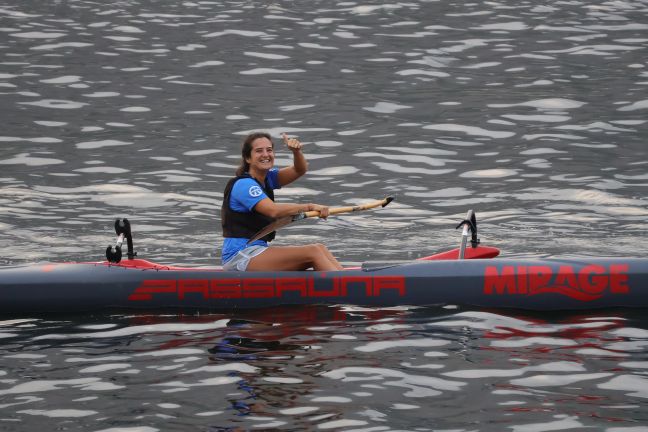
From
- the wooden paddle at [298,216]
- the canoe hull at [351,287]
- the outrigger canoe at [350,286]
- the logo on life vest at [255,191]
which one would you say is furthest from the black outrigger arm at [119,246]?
the logo on life vest at [255,191]

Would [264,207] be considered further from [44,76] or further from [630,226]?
[44,76]

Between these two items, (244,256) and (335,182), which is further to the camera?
(335,182)

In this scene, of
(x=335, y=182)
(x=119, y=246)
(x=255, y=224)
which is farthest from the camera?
(x=335, y=182)

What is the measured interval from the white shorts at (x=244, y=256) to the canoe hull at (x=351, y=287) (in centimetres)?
9

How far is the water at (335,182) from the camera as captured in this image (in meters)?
8.33

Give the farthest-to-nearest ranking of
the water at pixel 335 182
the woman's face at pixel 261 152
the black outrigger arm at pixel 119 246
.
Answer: the black outrigger arm at pixel 119 246 → the woman's face at pixel 261 152 → the water at pixel 335 182

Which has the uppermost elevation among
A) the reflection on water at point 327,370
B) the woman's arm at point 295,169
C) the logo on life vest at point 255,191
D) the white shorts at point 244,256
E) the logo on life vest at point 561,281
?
the woman's arm at point 295,169

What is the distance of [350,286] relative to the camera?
10.8m

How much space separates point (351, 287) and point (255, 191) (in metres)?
1.20

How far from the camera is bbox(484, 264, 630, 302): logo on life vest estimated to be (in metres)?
10.6

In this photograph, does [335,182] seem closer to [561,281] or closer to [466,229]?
[466,229]

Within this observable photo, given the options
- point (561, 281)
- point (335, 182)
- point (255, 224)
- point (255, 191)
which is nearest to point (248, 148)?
point (255, 191)

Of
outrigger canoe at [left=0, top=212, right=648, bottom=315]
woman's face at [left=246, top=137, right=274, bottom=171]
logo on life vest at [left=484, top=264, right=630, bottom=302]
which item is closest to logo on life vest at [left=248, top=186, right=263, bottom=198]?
woman's face at [left=246, top=137, right=274, bottom=171]

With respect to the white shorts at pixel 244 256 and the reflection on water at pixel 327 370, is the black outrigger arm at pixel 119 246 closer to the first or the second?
the reflection on water at pixel 327 370
